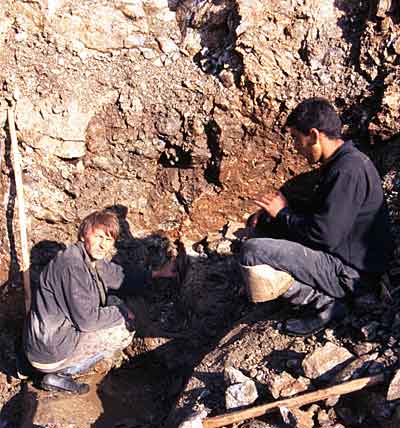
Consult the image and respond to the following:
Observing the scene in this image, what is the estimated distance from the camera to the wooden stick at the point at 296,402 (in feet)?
10.8

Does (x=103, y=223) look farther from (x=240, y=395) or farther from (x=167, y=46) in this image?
(x=167, y=46)

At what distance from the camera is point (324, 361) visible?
354 cm

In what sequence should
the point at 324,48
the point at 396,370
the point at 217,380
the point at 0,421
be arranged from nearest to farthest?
1. the point at 396,370
2. the point at 217,380
3. the point at 0,421
4. the point at 324,48

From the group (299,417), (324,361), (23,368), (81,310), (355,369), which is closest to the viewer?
(299,417)

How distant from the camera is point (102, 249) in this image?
4203 mm

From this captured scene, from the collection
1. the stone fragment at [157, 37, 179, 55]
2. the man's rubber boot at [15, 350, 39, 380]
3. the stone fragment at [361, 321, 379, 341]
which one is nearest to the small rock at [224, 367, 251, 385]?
the stone fragment at [361, 321, 379, 341]

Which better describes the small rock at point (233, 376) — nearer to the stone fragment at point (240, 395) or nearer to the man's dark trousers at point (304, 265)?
the stone fragment at point (240, 395)

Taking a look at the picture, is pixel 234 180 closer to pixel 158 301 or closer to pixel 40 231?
pixel 158 301

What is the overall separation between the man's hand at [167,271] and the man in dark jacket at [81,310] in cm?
1

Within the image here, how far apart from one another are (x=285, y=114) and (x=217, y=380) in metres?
2.35

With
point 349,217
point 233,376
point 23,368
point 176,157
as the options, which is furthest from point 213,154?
point 23,368

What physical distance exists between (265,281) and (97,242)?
1269 mm

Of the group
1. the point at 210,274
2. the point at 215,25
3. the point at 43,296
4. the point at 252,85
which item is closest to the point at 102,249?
the point at 43,296

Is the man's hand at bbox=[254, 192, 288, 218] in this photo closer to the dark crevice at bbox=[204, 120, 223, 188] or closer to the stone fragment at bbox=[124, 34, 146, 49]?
the dark crevice at bbox=[204, 120, 223, 188]
